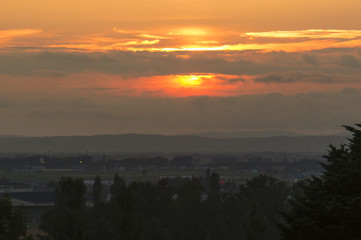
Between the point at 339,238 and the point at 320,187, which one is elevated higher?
the point at 320,187

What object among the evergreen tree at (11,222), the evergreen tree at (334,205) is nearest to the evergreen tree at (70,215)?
the evergreen tree at (11,222)

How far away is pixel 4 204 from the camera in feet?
210

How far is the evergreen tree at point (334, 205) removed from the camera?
130 feet

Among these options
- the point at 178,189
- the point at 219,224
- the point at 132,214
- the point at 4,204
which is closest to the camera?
the point at 4,204

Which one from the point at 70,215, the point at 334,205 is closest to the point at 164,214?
the point at 70,215

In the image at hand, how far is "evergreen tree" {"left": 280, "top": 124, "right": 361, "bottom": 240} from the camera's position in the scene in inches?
1559

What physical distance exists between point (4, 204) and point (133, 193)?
33179 millimetres

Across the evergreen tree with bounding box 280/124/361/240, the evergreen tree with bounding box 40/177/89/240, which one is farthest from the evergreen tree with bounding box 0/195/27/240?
the evergreen tree with bounding box 280/124/361/240

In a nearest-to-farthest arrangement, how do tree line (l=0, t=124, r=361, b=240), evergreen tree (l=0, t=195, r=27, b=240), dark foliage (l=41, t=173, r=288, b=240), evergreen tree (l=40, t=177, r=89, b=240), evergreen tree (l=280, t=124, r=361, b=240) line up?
evergreen tree (l=280, t=124, r=361, b=240) → tree line (l=0, t=124, r=361, b=240) → evergreen tree (l=0, t=195, r=27, b=240) → evergreen tree (l=40, t=177, r=89, b=240) → dark foliage (l=41, t=173, r=288, b=240)

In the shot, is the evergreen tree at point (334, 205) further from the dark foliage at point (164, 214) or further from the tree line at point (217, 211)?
the dark foliage at point (164, 214)

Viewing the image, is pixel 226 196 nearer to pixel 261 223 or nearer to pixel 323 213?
pixel 261 223

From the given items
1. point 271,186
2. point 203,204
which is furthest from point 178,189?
point 271,186

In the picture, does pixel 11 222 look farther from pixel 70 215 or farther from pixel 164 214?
pixel 164 214

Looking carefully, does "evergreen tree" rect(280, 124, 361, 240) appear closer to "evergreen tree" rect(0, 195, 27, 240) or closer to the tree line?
the tree line
